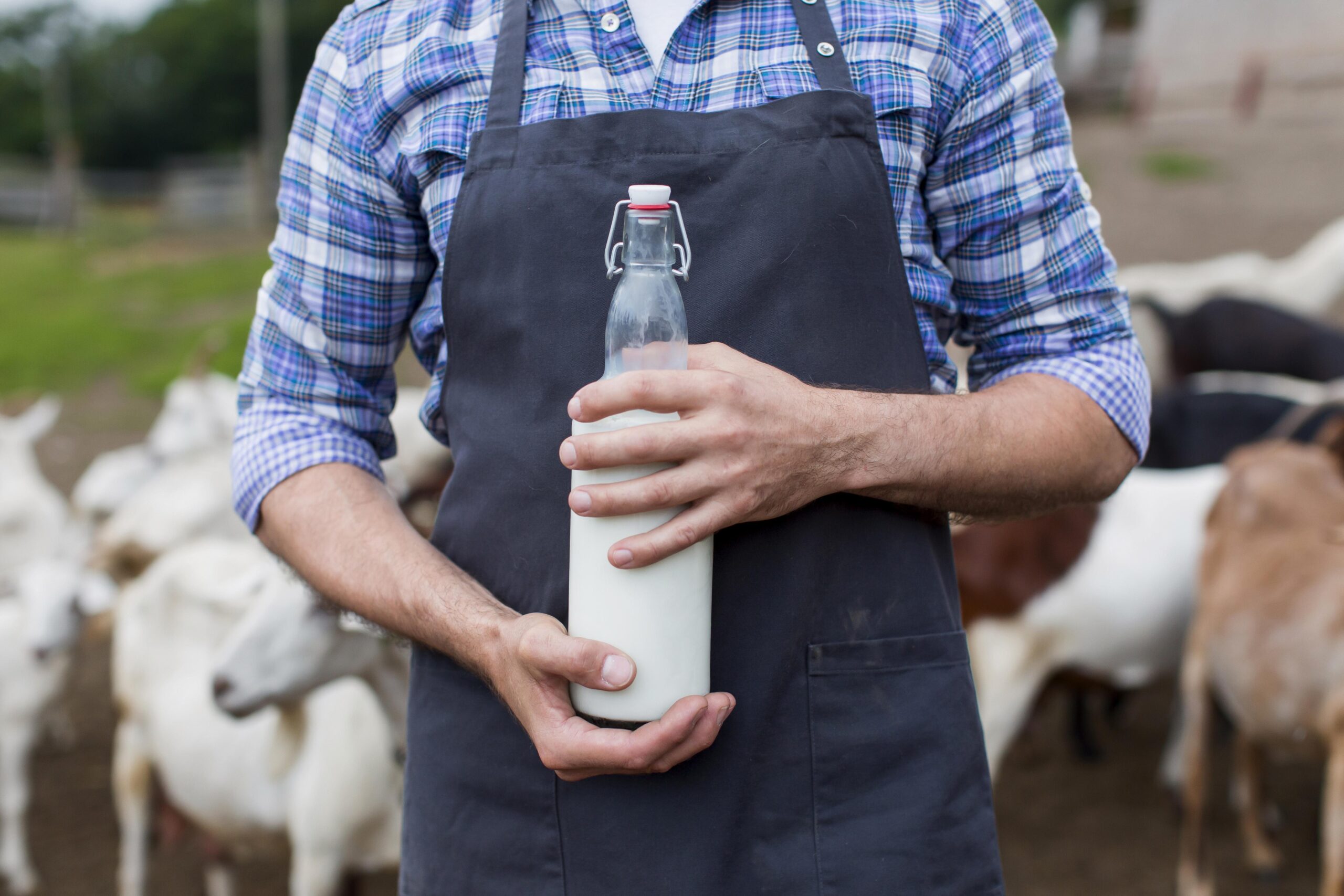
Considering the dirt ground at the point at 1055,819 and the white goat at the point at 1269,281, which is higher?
the white goat at the point at 1269,281

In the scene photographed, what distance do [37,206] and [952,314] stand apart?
103ft

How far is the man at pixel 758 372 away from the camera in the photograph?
127cm

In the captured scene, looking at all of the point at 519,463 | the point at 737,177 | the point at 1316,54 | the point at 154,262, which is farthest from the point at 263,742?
the point at 1316,54

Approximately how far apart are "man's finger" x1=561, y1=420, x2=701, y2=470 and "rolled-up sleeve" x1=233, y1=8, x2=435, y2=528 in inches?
20.4

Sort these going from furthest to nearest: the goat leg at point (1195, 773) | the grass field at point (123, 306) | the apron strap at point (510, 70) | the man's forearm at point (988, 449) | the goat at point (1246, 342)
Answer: the grass field at point (123, 306) < the goat at point (1246, 342) < the goat leg at point (1195, 773) < the apron strap at point (510, 70) < the man's forearm at point (988, 449)

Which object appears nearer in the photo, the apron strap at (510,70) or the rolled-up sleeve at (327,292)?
the apron strap at (510,70)

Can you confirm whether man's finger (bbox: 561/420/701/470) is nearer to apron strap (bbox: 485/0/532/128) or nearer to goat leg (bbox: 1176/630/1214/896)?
apron strap (bbox: 485/0/532/128)

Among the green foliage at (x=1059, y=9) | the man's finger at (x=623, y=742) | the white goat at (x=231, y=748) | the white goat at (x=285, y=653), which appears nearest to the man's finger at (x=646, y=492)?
the man's finger at (x=623, y=742)

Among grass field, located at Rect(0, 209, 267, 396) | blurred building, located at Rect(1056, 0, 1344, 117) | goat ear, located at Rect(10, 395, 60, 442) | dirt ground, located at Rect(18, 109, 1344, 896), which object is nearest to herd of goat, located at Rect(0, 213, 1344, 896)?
dirt ground, located at Rect(18, 109, 1344, 896)

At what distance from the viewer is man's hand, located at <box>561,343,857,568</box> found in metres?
1.08

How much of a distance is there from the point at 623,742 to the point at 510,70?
770mm

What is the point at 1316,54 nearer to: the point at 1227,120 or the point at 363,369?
the point at 1227,120

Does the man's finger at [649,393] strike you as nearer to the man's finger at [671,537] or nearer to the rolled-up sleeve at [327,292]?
the man's finger at [671,537]

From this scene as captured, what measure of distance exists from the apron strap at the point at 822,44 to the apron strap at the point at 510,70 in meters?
0.32
